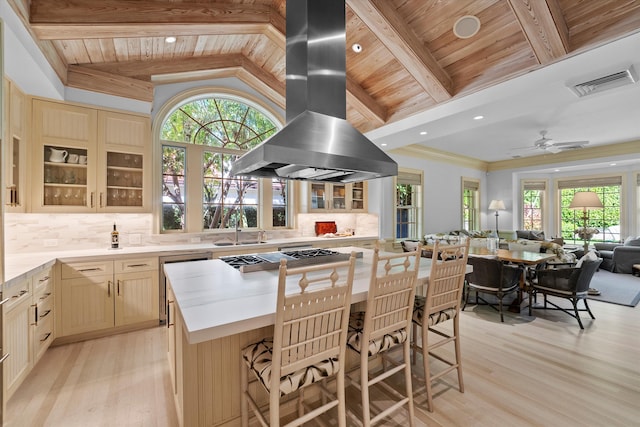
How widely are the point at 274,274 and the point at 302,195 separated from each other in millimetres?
2958

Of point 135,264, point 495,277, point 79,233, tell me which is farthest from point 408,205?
point 79,233

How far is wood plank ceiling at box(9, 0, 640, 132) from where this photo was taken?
92.4 inches

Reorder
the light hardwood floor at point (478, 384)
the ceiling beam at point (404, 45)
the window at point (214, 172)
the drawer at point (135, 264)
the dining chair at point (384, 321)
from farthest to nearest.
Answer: the window at point (214, 172), the drawer at point (135, 264), the ceiling beam at point (404, 45), the light hardwood floor at point (478, 384), the dining chair at point (384, 321)

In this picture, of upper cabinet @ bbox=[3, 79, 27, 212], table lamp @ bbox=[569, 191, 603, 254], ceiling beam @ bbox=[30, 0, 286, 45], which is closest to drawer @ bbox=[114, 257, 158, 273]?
upper cabinet @ bbox=[3, 79, 27, 212]

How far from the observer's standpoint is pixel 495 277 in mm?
3580

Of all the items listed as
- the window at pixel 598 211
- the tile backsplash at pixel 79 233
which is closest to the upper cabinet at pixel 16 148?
the tile backsplash at pixel 79 233

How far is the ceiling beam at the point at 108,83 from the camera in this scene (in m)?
3.08

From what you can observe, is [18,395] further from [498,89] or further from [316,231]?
[498,89]

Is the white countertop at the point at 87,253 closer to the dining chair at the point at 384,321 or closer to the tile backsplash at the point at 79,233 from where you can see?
the tile backsplash at the point at 79,233

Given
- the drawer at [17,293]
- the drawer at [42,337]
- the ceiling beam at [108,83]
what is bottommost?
the drawer at [42,337]

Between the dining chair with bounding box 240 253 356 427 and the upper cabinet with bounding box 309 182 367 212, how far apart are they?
11.5ft

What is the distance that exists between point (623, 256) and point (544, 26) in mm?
6358

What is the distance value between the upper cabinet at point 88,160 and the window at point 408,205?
4.71 meters

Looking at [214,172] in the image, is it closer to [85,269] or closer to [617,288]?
[85,269]
